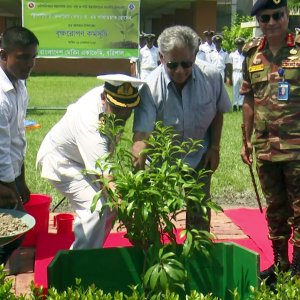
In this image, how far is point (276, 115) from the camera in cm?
450

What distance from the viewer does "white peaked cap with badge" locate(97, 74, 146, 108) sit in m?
3.83

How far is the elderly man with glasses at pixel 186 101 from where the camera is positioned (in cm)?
396

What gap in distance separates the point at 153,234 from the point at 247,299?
0.52 meters

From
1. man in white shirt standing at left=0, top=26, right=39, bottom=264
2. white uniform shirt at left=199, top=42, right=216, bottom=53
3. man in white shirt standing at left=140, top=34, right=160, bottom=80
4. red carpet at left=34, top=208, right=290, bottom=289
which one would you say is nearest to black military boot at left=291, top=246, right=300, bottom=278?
red carpet at left=34, top=208, right=290, bottom=289

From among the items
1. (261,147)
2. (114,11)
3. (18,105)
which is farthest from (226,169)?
A: (114,11)

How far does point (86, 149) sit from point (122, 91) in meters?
0.45

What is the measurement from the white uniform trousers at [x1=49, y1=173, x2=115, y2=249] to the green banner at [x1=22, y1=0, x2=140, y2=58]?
11219 millimetres

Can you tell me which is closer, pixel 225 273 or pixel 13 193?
pixel 225 273

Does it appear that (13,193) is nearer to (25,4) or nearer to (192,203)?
(192,203)

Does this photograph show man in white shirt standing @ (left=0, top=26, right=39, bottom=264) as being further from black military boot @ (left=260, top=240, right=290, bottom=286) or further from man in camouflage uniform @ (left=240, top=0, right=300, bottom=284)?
black military boot @ (left=260, top=240, right=290, bottom=286)

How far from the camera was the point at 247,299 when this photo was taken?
9.89ft

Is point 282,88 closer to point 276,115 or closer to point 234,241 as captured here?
point 276,115

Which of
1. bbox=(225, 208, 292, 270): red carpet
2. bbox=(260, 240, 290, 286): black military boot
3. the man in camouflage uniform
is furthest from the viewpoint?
bbox=(225, 208, 292, 270): red carpet

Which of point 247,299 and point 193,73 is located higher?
point 193,73
